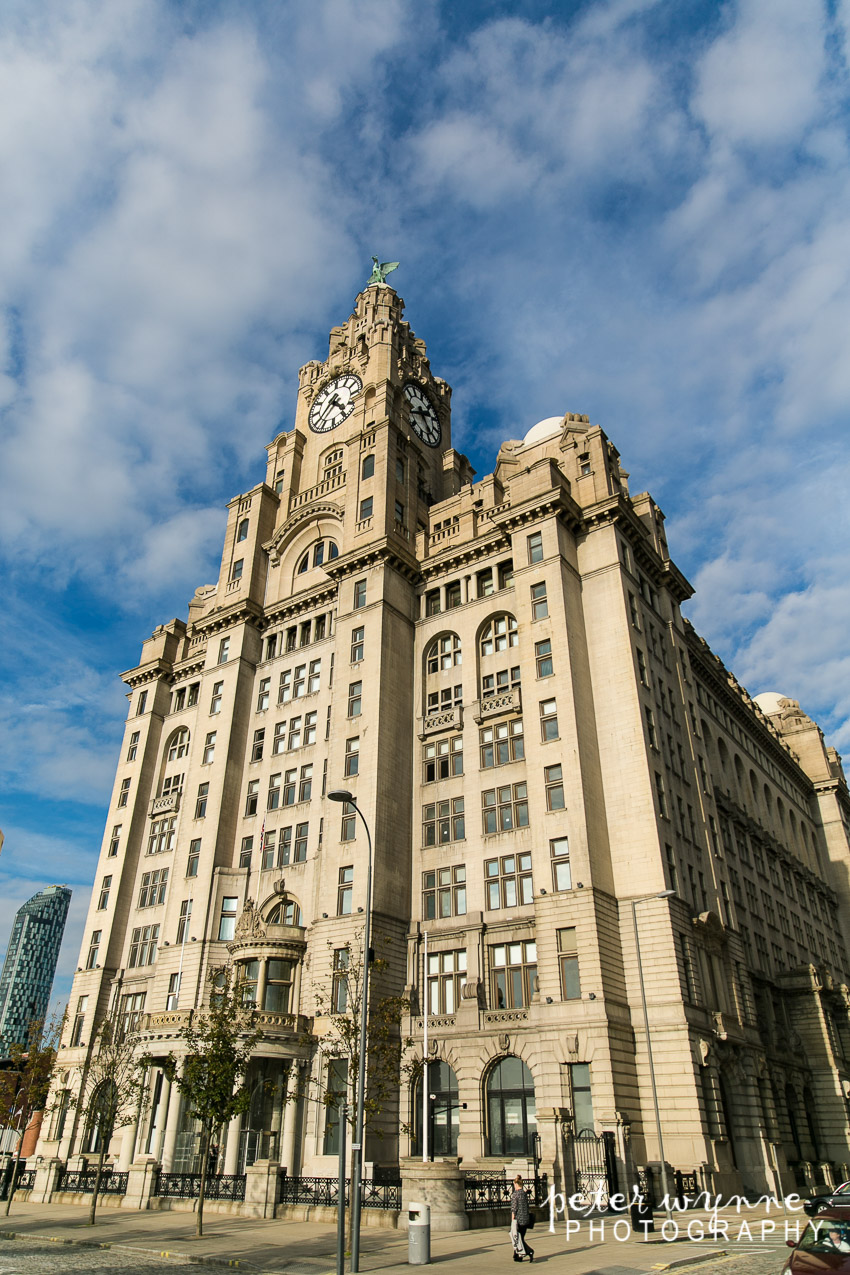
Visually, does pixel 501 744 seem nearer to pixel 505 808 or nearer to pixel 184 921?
pixel 505 808

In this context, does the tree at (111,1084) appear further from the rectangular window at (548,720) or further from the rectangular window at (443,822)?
the rectangular window at (548,720)

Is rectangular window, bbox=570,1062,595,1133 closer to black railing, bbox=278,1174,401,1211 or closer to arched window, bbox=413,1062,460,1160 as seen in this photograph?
arched window, bbox=413,1062,460,1160

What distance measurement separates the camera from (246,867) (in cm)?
5712

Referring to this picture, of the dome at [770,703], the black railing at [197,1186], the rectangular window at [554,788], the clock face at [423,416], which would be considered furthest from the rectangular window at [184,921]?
the dome at [770,703]

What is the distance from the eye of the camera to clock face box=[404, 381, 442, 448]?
76.3 metres

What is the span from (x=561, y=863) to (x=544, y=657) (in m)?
12.1

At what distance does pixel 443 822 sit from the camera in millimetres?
51031

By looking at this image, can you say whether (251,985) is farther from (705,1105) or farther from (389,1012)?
(705,1105)

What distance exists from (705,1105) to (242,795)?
35.5 m

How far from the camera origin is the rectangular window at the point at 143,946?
6019 cm

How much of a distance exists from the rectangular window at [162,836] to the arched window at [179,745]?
5.46 m

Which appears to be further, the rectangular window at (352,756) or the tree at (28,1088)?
the rectangular window at (352,756)

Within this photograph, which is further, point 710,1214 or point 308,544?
point 308,544

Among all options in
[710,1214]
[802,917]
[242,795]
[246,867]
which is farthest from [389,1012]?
[802,917]
